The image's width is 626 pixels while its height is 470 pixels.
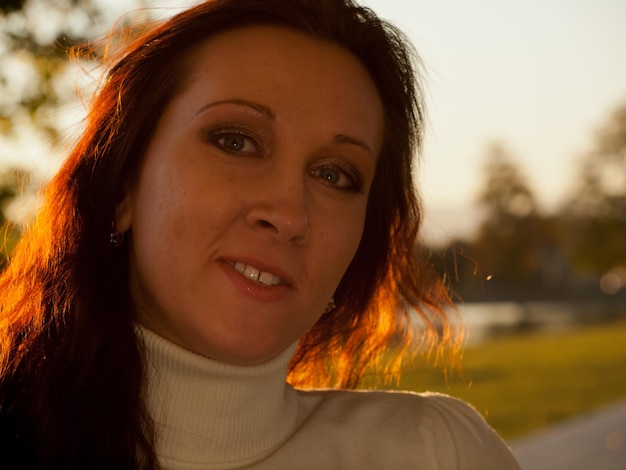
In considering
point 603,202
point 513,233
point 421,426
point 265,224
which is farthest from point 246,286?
point 513,233

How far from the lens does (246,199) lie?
1686 mm

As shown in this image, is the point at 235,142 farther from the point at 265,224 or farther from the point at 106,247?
the point at 106,247

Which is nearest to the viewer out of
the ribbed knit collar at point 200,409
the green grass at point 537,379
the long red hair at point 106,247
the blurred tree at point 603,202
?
the long red hair at point 106,247

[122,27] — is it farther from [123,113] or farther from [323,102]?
[323,102]

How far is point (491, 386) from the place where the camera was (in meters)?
9.25

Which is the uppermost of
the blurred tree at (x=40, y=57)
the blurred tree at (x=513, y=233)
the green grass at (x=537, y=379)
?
the blurred tree at (x=40, y=57)

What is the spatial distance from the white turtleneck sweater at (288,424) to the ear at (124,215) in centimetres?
24

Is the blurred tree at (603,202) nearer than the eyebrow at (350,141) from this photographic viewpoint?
No

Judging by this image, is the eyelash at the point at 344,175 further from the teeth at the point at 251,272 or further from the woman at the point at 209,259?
the teeth at the point at 251,272

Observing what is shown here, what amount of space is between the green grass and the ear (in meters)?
3.86

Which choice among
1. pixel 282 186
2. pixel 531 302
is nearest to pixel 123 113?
pixel 282 186

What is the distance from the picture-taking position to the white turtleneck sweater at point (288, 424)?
182cm

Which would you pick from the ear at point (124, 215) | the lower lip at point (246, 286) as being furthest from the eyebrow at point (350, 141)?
the ear at point (124, 215)

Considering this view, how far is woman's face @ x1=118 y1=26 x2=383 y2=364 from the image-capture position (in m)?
1.67
